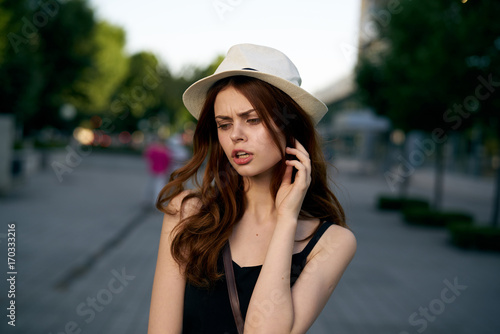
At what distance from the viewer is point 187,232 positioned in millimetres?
1930

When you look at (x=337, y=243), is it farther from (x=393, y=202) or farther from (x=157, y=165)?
(x=393, y=202)

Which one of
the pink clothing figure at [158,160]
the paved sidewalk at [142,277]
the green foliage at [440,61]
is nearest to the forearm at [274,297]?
the paved sidewalk at [142,277]

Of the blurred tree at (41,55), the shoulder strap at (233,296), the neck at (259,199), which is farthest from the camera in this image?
the blurred tree at (41,55)

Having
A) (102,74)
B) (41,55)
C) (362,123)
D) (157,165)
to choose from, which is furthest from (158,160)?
(102,74)

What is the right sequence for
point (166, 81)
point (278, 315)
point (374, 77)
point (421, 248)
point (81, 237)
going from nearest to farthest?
1. point (278, 315)
2. point (81, 237)
3. point (421, 248)
4. point (374, 77)
5. point (166, 81)

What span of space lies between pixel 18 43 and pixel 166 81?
81.8ft

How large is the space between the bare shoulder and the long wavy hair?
0.42ft

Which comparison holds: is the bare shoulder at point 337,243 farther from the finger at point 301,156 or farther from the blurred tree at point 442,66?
the blurred tree at point 442,66

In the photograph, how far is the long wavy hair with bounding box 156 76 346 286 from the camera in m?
1.88

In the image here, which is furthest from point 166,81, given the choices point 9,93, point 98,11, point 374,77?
point 374,77

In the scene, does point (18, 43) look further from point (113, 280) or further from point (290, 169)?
point (290, 169)

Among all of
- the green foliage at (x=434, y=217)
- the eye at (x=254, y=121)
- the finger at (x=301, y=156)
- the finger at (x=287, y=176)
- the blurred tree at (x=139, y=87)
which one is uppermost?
the blurred tree at (x=139, y=87)

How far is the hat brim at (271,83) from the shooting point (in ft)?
6.07

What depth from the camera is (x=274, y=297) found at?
170 cm
